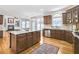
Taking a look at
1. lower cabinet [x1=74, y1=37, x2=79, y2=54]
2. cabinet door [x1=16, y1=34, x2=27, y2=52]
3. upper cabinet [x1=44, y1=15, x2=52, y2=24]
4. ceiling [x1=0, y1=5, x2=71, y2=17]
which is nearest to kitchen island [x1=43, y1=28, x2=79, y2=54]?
lower cabinet [x1=74, y1=37, x2=79, y2=54]

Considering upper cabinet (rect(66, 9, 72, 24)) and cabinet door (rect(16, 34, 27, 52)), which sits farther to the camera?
cabinet door (rect(16, 34, 27, 52))

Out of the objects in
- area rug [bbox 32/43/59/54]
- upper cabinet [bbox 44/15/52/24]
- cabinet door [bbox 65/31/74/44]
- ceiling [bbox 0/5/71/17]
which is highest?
ceiling [bbox 0/5/71/17]

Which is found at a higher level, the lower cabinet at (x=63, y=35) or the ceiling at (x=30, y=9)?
the ceiling at (x=30, y=9)

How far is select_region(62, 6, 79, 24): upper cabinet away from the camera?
8.01ft

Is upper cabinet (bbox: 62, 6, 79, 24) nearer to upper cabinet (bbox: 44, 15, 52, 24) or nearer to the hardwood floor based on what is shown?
upper cabinet (bbox: 44, 15, 52, 24)

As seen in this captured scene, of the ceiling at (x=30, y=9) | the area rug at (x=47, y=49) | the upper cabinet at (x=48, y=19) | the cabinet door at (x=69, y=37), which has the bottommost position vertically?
the area rug at (x=47, y=49)

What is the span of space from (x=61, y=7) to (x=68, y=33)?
0.67 meters

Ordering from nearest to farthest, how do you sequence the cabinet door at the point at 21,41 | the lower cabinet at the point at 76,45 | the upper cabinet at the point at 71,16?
the lower cabinet at the point at 76,45, the upper cabinet at the point at 71,16, the cabinet door at the point at 21,41

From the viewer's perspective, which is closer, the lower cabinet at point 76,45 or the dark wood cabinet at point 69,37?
the lower cabinet at point 76,45

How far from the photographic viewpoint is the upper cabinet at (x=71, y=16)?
2.44 meters

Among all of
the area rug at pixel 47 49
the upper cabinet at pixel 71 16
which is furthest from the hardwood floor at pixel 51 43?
the upper cabinet at pixel 71 16

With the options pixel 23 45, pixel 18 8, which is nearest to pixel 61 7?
pixel 18 8

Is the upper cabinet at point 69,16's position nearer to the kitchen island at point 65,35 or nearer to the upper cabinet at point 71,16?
the upper cabinet at point 71,16

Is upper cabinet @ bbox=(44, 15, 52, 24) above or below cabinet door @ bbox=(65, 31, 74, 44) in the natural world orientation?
above
